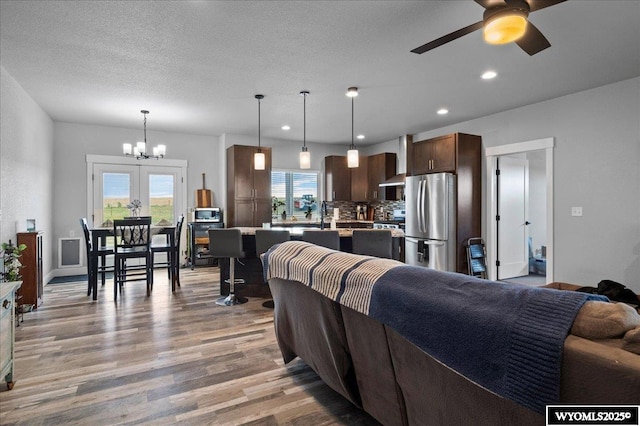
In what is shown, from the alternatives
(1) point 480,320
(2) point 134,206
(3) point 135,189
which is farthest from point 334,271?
(3) point 135,189

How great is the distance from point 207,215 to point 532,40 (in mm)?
5828

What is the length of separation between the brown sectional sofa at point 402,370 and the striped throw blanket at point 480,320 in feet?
0.18

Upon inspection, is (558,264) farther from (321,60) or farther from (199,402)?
(199,402)

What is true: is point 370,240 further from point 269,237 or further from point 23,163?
point 23,163

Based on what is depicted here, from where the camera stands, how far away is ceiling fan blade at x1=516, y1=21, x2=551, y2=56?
2.19m

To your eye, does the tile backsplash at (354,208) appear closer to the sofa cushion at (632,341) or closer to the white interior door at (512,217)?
the white interior door at (512,217)

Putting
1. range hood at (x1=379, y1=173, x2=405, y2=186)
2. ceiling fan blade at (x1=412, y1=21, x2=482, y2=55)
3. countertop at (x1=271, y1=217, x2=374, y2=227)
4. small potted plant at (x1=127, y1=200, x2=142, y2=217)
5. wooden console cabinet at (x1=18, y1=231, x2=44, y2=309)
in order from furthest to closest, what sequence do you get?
countertop at (x1=271, y1=217, x2=374, y2=227) < range hood at (x1=379, y1=173, x2=405, y2=186) < small potted plant at (x1=127, y1=200, x2=142, y2=217) < wooden console cabinet at (x1=18, y1=231, x2=44, y2=309) < ceiling fan blade at (x1=412, y1=21, x2=482, y2=55)

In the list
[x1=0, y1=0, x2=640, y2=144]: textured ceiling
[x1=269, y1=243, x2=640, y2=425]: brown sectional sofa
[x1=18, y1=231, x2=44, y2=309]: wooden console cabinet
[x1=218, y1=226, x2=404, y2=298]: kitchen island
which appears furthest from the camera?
[x1=218, y1=226, x2=404, y2=298]: kitchen island

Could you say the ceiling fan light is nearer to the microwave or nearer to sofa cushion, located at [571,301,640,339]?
sofa cushion, located at [571,301,640,339]

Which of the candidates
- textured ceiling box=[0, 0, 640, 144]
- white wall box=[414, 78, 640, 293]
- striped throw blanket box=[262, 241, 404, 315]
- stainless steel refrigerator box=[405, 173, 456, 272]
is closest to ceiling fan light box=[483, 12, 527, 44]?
textured ceiling box=[0, 0, 640, 144]

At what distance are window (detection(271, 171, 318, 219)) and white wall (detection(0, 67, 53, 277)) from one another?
402 centimetres

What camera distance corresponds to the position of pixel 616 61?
3.50m

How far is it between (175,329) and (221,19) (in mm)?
2819

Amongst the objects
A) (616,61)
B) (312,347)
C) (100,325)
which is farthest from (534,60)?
(100,325)
